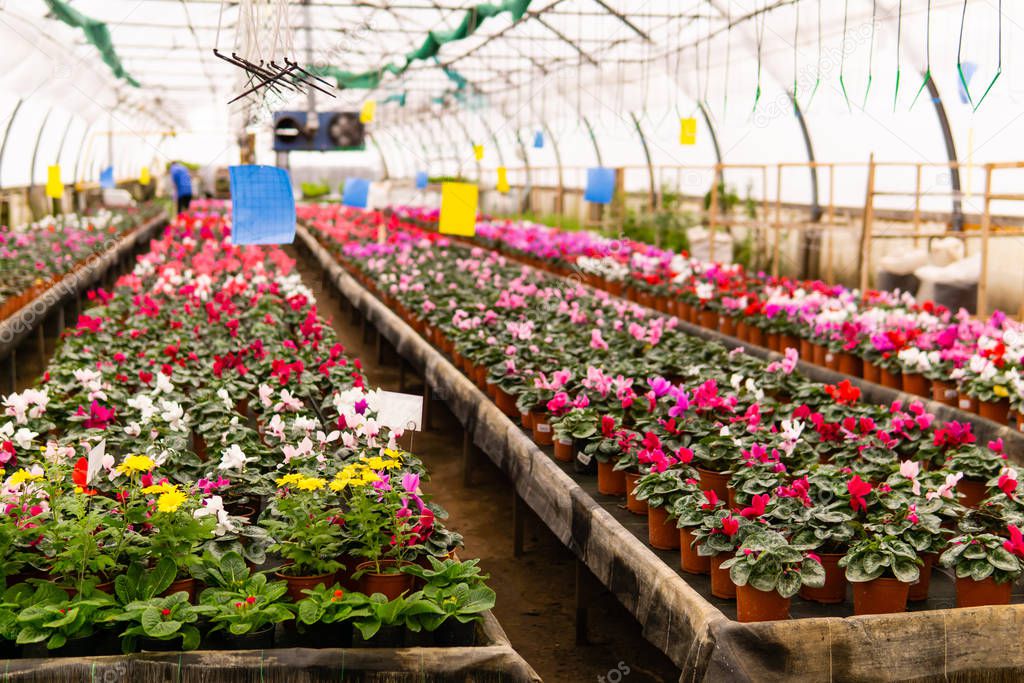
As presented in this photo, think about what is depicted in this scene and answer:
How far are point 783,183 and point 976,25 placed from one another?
5.52m

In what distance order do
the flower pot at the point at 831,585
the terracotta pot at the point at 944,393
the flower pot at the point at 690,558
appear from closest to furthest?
the flower pot at the point at 831,585 → the flower pot at the point at 690,558 → the terracotta pot at the point at 944,393

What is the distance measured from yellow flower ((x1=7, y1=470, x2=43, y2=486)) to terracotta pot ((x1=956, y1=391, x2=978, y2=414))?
440cm

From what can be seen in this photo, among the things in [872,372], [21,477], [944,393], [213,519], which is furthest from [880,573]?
[872,372]

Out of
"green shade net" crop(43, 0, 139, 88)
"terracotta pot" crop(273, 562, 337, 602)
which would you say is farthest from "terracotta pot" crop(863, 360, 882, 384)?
"green shade net" crop(43, 0, 139, 88)

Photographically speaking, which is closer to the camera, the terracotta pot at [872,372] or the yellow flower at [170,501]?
the yellow flower at [170,501]

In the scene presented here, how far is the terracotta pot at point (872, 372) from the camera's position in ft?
20.1

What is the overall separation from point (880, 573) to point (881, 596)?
0.07 meters

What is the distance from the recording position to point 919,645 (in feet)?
9.12

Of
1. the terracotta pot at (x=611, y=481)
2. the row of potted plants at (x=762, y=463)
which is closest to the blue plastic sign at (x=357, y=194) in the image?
the row of potted plants at (x=762, y=463)

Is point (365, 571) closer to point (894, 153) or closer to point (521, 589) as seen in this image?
point (521, 589)

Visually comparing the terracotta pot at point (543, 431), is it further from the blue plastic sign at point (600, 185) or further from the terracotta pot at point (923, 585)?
the blue plastic sign at point (600, 185)

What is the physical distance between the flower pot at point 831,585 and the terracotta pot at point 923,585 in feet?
0.62

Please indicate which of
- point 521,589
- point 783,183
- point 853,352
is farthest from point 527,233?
point 521,589

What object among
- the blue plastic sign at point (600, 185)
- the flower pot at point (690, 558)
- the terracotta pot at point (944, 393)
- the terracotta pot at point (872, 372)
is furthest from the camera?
the blue plastic sign at point (600, 185)
